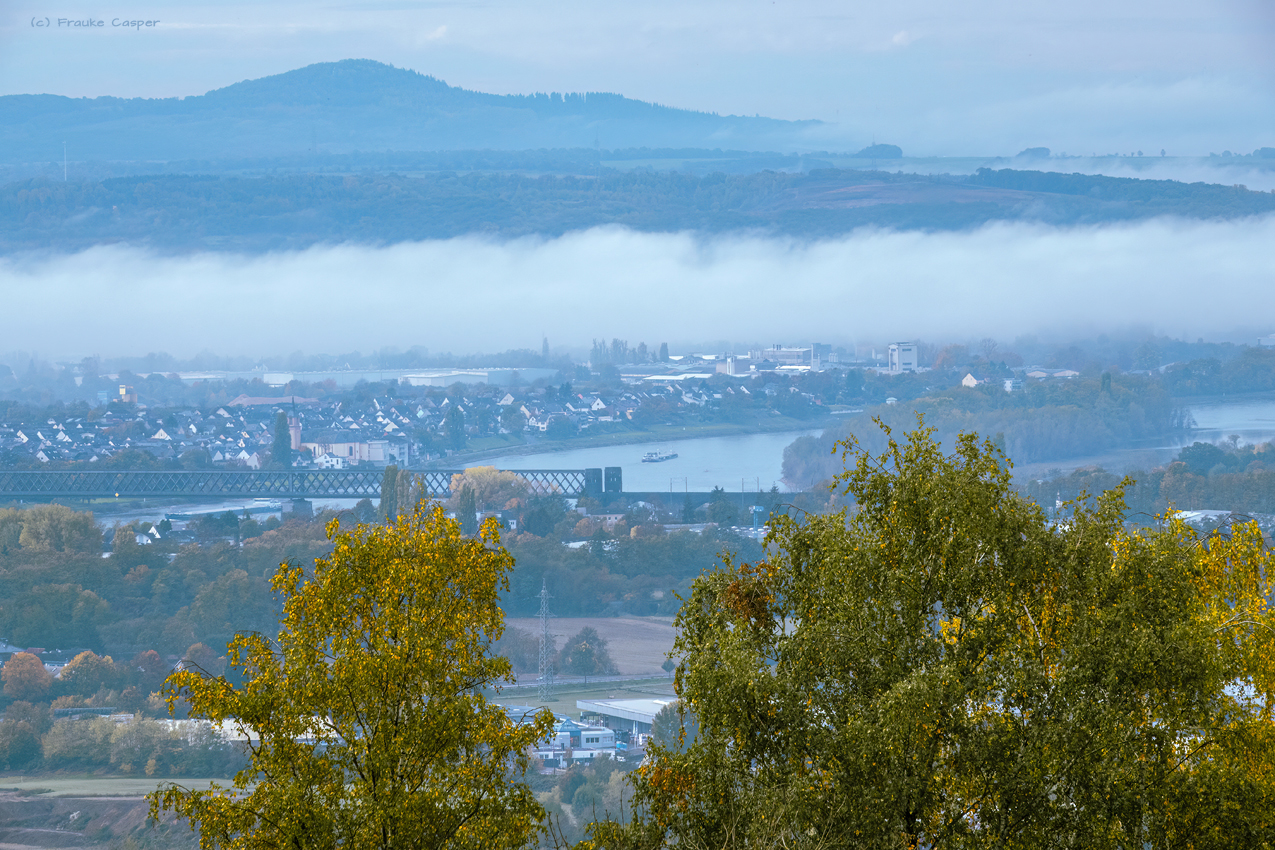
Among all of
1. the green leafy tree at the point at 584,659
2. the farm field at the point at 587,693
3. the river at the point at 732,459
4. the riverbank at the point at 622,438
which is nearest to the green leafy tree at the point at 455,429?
the riverbank at the point at 622,438

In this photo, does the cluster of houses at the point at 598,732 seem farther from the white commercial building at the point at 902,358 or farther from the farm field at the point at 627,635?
the white commercial building at the point at 902,358

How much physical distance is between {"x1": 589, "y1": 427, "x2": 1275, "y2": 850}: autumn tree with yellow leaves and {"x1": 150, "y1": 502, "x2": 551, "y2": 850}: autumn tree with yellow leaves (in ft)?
3.30

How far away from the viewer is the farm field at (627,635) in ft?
159

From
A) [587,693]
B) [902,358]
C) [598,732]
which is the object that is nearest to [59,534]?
[587,693]

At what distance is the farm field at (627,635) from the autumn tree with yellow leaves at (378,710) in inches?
1515

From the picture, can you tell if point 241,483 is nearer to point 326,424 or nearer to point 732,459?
point 326,424

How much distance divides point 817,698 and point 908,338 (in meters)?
188

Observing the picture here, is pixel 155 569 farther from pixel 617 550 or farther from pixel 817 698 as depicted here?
pixel 817 698

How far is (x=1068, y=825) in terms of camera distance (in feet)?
24.8

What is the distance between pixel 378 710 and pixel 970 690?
11.7 ft

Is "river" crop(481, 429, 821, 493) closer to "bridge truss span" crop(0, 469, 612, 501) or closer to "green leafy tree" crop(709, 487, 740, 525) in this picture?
"bridge truss span" crop(0, 469, 612, 501)

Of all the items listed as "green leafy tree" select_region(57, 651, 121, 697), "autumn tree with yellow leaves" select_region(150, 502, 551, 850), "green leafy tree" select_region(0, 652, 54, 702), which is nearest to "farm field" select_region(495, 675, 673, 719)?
"green leafy tree" select_region(57, 651, 121, 697)

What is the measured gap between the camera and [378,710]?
7715 millimetres

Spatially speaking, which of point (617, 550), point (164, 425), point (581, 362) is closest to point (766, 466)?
point (617, 550)
